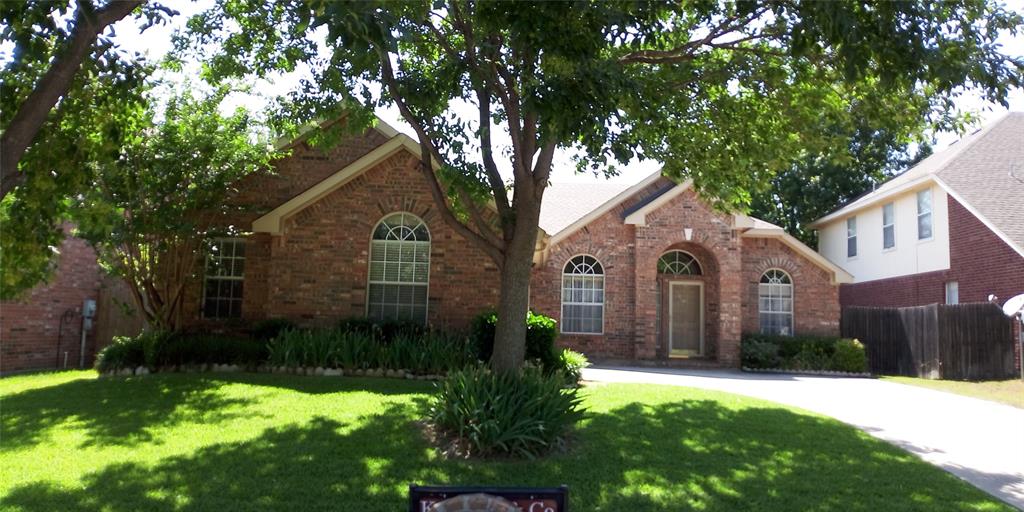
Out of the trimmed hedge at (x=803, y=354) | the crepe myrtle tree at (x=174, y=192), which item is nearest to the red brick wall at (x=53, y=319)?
the crepe myrtle tree at (x=174, y=192)

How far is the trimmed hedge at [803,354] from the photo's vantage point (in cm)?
1786

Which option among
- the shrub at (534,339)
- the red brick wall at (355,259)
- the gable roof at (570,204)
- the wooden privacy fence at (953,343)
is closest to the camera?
the shrub at (534,339)

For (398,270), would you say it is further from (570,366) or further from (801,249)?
(801,249)

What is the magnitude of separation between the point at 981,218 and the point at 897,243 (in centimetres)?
412

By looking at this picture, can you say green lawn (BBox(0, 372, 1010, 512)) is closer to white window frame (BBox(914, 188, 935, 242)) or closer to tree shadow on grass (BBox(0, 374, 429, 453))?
tree shadow on grass (BBox(0, 374, 429, 453))

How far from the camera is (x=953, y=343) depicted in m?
16.5

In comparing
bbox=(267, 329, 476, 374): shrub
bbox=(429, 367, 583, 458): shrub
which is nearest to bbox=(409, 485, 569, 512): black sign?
bbox=(429, 367, 583, 458): shrub

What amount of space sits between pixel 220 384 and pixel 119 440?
10.6 ft

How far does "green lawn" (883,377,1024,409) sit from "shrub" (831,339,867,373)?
1.05 meters

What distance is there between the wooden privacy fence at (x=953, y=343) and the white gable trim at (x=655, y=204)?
6658mm

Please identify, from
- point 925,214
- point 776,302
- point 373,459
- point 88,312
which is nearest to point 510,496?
point 373,459

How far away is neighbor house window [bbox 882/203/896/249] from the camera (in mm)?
21719

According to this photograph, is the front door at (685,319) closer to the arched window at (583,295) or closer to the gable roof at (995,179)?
the arched window at (583,295)

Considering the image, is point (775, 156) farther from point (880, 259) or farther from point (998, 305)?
point (880, 259)
